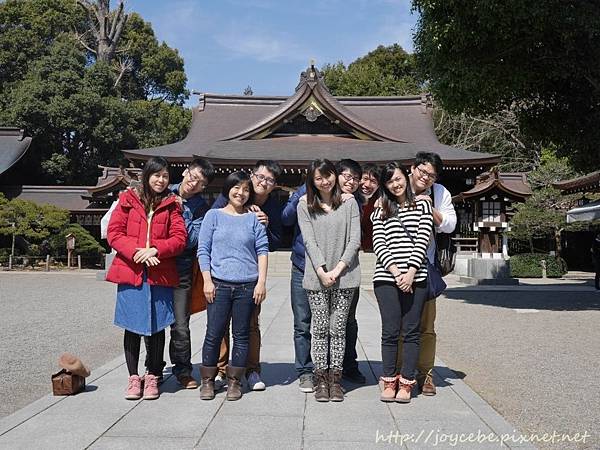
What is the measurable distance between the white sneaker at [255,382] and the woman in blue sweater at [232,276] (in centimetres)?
17

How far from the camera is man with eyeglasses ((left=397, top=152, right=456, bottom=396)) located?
3758 millimetres

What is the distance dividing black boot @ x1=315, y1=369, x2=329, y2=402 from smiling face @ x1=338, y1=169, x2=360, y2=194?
1.23m

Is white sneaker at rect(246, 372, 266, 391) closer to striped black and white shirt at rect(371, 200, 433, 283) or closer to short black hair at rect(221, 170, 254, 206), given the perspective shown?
striped black and white shirt at rect(371, 200, 433, 283)

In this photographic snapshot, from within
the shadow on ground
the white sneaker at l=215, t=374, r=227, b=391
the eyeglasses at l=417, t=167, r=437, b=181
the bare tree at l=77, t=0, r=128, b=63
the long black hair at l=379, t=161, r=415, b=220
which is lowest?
the shadow on ground

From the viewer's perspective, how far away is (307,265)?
12.3 feet

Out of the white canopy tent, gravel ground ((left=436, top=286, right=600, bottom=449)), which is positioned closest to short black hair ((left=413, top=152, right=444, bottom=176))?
gravel ground ((left=436, top=286, right=600, bottom=449))

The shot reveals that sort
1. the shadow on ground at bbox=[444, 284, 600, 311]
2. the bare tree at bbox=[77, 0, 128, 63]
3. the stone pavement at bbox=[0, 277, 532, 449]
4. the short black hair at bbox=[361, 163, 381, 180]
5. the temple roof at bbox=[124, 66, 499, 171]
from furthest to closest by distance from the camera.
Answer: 1. the bare tree at bbox=[77, 0, 128, 63]
2. the temple roof at bbox=[124, 66, 499, 171]
3. the shadow on ground at bbox=[444, 284, 600, 311]
4. the short black hair at bbox=[361, 163, 381, 180]
5. the stone pavement at bbox=[0, 277, 532, 449]

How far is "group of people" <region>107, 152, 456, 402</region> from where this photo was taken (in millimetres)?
3643

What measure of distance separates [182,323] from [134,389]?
0.53 metres

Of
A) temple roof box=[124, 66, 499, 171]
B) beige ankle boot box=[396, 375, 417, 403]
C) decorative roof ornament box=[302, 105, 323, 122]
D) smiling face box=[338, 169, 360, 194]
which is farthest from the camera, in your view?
decorative roof ornament box=[302, 105, 323, 122]

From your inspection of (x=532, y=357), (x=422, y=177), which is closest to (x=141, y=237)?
(x=422, y=177)

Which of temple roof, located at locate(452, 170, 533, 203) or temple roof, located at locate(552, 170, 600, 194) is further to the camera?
temple roof, located at locate(452, 170, 533, 203)

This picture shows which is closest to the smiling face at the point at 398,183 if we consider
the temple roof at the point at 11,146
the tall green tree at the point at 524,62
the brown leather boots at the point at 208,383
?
the brown leather boots at the point at 208,383

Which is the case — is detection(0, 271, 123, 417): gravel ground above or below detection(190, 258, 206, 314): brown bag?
below
